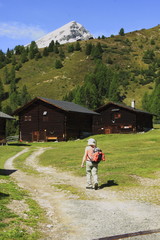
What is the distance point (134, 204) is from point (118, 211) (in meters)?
1.19

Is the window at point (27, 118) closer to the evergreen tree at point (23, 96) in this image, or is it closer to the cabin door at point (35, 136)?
the cabin door at point (35, 136)

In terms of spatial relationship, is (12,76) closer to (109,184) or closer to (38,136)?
(38,136)

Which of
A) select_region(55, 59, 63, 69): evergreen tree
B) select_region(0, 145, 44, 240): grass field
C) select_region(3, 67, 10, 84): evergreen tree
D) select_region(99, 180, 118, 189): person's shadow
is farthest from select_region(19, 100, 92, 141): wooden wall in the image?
select_region(3, 67, 10, 84): evergreen tree

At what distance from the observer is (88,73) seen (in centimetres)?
13700

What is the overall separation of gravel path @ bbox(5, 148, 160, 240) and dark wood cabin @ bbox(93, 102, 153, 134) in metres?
48.7

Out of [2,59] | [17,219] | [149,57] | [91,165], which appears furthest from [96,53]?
[17,219]

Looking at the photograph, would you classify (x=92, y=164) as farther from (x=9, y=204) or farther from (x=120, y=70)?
(x=120, y=70)

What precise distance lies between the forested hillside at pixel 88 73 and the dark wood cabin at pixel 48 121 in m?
40.9

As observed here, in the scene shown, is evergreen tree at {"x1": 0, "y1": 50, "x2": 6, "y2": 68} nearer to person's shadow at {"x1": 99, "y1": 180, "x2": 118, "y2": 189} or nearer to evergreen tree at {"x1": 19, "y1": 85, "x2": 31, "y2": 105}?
evergreen tree at {"x1": 19, "y1": 85, "x2": 31, "y2": 105}

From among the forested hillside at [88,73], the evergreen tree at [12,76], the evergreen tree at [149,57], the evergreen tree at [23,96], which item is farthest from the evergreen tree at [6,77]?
the evergreen tree at [149,57]

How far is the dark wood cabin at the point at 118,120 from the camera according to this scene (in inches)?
2391

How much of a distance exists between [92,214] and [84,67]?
143431mm

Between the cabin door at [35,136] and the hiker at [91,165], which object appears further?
the cabin door at [35,136]

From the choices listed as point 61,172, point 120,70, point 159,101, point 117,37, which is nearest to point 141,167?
point 61,172
